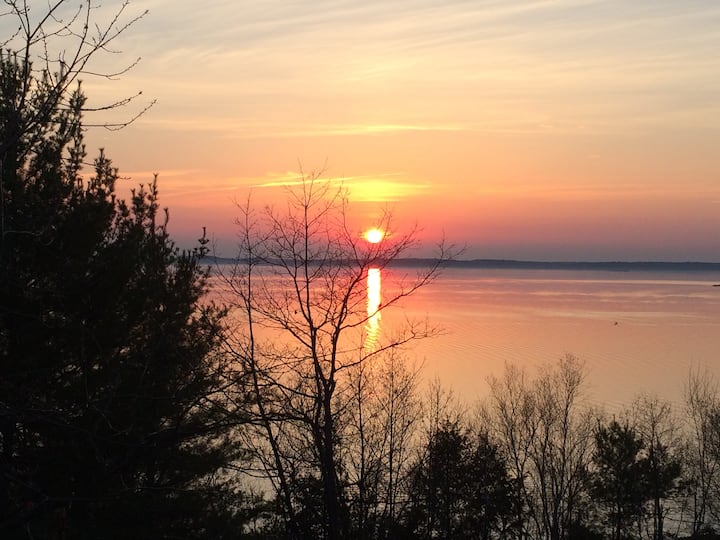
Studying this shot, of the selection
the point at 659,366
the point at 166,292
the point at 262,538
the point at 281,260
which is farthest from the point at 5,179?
the point at 659,366

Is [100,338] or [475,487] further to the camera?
[475,487]

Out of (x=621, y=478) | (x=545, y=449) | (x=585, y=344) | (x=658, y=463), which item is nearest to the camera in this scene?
(x=621, y=478)

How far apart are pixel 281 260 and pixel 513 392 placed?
112 feet

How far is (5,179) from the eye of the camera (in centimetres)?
989

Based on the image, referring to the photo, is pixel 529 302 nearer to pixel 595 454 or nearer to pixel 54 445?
pixel 595 454

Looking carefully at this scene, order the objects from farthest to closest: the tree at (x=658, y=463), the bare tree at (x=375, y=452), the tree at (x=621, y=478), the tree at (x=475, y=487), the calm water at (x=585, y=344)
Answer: the calm water at (x=585, y=344) → the tree at (x=621, y=478) → the tree at (x=658, y=463) → the tree at (x=475, y=487) → the bare tree at (x=375, y=452)

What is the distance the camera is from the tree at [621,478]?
34.4m

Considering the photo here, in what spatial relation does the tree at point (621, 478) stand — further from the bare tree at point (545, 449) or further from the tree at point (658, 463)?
the bare tree at point (545, 449)

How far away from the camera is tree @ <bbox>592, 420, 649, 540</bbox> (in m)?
34.4

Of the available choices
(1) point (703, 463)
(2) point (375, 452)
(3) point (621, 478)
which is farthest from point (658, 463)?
(2) point (375, 452)

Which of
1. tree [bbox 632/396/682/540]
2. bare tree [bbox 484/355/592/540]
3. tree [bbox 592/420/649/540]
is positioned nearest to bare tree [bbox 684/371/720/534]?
tree [bbox 632/396/682/540]

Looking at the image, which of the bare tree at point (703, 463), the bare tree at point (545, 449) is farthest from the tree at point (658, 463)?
the bare tree at point (545, 449)

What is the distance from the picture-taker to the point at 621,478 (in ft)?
113

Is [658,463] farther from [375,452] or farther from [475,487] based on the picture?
[375,452]
